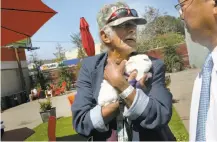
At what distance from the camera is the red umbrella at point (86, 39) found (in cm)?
629

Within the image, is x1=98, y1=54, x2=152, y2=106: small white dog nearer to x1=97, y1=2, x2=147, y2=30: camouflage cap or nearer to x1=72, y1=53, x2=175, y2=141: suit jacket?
x1=72, y1=53, x2=175, y2=141: suit jacket

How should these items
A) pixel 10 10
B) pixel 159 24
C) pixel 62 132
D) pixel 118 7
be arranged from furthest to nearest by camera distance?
pixel 159 24 → pixel 62 132 → pixel 10 10 → pixel 118 7

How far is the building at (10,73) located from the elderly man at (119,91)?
20215mm

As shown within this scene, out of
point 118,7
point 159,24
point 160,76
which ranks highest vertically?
point 159,24

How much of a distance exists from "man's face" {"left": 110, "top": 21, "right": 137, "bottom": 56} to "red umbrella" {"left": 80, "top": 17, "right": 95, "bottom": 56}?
4540 millimetres

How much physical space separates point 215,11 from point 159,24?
33.4 meters

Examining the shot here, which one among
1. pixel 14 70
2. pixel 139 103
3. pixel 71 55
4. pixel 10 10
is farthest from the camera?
pixel 71 55

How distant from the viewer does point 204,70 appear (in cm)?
127

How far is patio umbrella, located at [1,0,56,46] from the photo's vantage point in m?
4.52

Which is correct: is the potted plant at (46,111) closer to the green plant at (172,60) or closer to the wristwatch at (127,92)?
the wristwatch at (127,92)

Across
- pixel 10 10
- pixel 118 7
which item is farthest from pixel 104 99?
pixel 10 10

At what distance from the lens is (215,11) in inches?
45.3

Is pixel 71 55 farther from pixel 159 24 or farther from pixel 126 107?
pixel 126 107

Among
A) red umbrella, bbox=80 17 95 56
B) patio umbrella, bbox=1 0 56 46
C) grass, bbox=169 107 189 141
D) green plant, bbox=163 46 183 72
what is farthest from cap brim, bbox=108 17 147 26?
green plant, bbox=163 46 183 72
